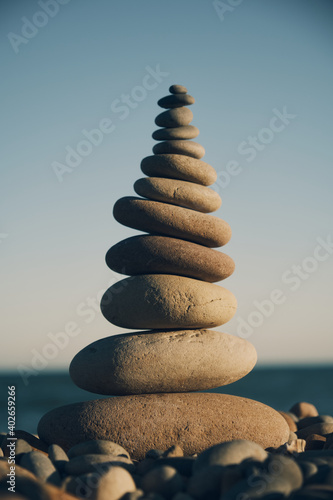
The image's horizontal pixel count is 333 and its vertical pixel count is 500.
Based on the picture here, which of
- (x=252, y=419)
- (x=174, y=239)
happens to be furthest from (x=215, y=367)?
(x=174, y=239)

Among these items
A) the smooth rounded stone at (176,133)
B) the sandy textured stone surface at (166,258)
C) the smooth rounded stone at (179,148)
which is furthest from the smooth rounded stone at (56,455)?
the smooth rounded stone at (176,133)

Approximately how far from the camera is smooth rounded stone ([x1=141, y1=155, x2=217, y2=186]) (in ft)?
26.0

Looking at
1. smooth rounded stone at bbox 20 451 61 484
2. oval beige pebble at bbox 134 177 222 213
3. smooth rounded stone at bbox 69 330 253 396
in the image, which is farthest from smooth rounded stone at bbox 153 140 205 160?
smooth rounded stone at bbox 20 451 61 484

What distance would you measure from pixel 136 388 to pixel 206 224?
2.60m

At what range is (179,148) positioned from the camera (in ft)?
26.7

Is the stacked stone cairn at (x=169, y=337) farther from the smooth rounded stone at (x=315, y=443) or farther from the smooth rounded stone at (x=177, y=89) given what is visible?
the smooth rounded stone at (x=315, y=443)

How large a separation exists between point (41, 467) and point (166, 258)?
3409mm

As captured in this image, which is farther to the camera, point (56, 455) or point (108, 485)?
point (56, 455)

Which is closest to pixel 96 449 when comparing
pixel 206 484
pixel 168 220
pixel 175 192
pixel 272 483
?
pixel 206 484

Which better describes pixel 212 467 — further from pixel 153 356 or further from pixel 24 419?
pixel 24 419

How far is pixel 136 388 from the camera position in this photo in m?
6.92

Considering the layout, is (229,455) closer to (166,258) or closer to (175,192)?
(166,258)

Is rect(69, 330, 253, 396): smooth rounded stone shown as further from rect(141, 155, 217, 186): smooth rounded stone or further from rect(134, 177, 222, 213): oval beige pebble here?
rect(141, 155, 217, 186): smooth rounded stone

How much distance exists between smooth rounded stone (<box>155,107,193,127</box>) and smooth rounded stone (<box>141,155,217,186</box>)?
23.8 inches
